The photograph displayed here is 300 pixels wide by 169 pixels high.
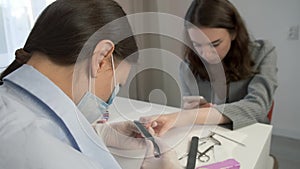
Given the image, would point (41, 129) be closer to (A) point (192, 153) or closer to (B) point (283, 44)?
(A) point (192, 153)

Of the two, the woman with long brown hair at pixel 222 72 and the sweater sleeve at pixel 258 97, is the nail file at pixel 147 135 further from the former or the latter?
the sweater sleeve at pixel 258 97

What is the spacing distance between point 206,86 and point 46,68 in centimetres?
99

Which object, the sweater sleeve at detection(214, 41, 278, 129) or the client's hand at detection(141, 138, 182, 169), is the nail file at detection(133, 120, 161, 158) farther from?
the sweater sleeve at detection(214, 41, 278, 129)

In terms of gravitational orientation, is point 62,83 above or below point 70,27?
below

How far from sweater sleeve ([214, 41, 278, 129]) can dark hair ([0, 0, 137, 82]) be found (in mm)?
666

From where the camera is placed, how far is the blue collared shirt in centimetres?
46

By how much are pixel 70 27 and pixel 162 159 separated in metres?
0.46

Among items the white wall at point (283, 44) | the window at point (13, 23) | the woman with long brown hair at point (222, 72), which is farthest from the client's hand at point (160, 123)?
the white wall at point (283, 44)

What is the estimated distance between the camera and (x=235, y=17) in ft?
4.47

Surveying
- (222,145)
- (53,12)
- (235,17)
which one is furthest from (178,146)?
(235,17)

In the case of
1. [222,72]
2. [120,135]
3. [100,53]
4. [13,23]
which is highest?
[100,53]

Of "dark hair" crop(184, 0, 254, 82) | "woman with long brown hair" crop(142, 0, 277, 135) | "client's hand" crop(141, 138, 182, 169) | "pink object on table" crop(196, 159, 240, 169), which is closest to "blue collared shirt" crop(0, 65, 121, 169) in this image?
"client's hand" crop(141, 138, 182, 169)

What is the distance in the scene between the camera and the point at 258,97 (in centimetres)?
123

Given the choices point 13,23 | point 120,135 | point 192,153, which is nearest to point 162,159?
point 192,153
